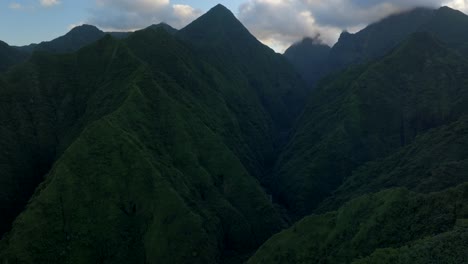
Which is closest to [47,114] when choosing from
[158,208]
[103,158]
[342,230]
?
[103,158]

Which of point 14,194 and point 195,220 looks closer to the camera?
point 195,220

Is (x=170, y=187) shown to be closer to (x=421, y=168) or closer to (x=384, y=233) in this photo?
(x=384, y=233)

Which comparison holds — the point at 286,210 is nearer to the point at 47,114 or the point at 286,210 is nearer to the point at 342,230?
the point at 342,230

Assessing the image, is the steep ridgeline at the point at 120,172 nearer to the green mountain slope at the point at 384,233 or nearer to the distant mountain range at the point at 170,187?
the distant mountain range at the point at 170,187

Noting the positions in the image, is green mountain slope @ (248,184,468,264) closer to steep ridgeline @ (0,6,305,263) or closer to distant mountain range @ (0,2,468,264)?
distant mountain range @ (0,2,468,264)

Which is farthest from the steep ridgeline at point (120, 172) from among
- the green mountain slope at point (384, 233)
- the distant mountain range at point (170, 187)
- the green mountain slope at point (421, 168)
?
the green mountain slope at point (384, 233)

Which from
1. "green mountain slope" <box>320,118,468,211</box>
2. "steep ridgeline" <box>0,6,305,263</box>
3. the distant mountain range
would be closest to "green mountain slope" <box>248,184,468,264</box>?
the distant mountain range
